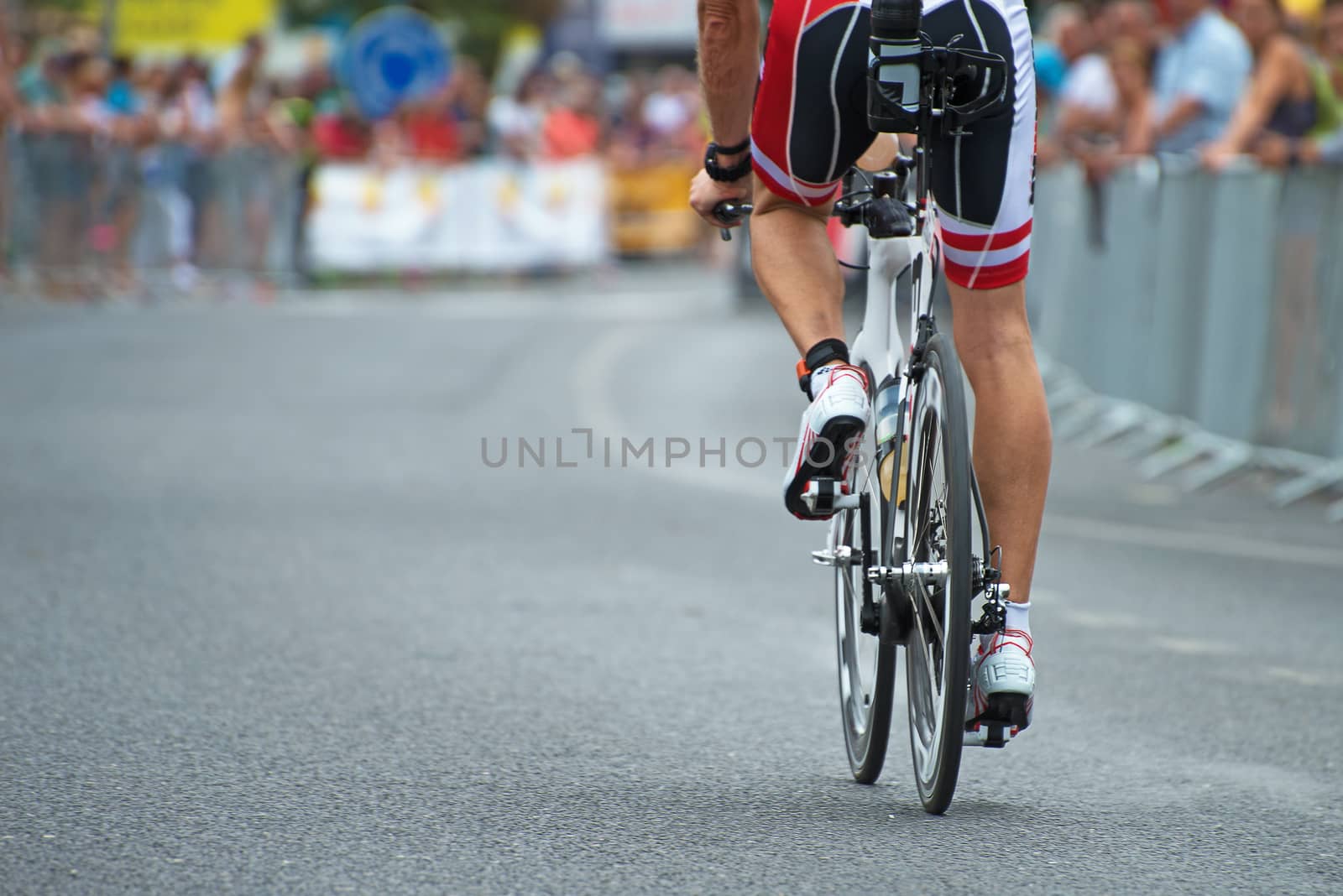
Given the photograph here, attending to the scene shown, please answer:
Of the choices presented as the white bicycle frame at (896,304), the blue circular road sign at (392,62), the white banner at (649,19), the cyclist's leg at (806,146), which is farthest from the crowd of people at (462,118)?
the white banner at (649,19)

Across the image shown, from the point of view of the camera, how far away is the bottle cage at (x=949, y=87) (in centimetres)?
361

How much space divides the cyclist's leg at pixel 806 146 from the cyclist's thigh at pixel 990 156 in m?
0.18

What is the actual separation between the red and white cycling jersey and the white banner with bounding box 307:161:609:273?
669 inches

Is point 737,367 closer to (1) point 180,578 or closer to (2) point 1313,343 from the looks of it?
(2) point 1313,343

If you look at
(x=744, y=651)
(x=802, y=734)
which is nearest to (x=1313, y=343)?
(x=744, y=651)

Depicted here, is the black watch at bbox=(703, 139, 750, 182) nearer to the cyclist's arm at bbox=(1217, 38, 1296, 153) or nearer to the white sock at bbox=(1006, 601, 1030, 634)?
the white sock at bbox=(1006, 601, 1030, 634)

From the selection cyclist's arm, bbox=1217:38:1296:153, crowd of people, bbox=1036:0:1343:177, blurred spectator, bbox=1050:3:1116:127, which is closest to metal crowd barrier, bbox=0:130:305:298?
crowd of people, bbox=1036:0:1343:177

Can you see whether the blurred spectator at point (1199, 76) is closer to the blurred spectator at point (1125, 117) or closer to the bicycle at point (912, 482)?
the blurred spectator at point (1125, 117)

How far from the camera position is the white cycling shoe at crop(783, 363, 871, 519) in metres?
3.70

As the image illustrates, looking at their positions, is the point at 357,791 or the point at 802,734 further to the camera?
the point at 802,734

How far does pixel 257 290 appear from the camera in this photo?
19641 millimetres

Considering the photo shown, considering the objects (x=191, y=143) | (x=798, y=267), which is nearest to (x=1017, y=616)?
(x=798, y=267)

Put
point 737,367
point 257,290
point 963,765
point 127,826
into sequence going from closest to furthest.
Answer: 1. point 127,826
2. point 963,765
3. point 737,367
4. point 257,290

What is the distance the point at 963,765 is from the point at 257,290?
16160mm
